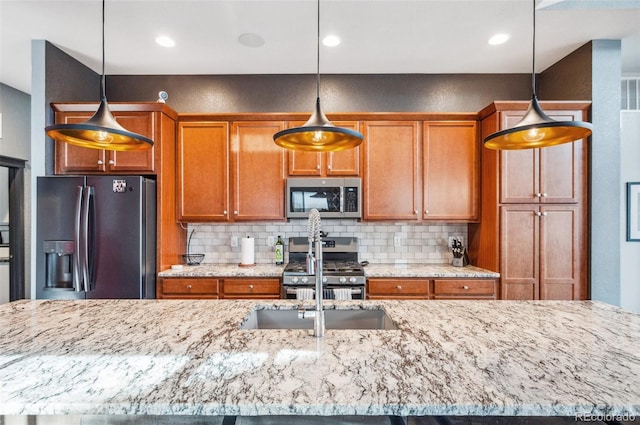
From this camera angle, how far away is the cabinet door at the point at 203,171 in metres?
3.25

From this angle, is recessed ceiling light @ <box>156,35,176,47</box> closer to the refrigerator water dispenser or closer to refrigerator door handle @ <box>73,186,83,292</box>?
refrigerator door handle @ <box>73,186,83,292</box>

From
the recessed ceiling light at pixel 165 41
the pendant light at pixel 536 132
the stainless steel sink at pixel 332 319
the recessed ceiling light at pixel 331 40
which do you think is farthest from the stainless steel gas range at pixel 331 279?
the recessed ceiling light at pixel 165 41

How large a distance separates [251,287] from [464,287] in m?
1.96

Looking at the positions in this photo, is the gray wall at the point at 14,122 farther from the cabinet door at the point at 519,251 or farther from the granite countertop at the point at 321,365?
the cabinet door at the point at 519,251

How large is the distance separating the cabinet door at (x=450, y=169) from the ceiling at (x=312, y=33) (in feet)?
2.35

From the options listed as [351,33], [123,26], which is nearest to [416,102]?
[351,33]

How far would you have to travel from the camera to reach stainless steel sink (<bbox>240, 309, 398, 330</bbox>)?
5.55ft

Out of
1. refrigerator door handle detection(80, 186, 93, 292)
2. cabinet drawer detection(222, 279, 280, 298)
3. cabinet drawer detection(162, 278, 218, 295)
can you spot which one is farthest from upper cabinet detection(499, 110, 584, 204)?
refrigerator door handle detection(80, 186, 93, 292)

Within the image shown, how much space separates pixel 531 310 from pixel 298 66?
9.64ft

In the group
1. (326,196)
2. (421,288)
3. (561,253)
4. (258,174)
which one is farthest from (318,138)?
(561,253)

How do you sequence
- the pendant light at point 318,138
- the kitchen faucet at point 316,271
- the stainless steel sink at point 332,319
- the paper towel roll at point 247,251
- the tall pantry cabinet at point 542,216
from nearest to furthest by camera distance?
the kitchen faucet at point 316,271, the pendant light at point 318,138, the stainless steel sink at point 332,319, the tall pantry cabinet at point 542,216, the paper towel roll at point 247,251

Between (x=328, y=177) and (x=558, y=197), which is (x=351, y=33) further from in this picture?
(x=558, y=197)

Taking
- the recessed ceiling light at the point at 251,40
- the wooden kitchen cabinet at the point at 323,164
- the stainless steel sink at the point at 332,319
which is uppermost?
the recessed ceiling light at the point at 251,40

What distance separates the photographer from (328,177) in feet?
10.7
